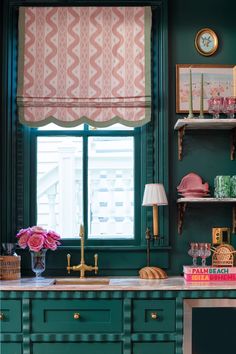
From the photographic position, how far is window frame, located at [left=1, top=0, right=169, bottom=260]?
4.07 metres

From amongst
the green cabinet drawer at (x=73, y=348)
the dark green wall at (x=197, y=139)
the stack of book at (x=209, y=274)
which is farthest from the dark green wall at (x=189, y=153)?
the green cabinet drawer at (x=73, y=348)

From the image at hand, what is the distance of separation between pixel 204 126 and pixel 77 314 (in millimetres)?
1565

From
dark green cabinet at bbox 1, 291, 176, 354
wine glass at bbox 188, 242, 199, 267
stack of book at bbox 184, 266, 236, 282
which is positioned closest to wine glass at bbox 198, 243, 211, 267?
wine glass at bbox 188, 242, 199, 267

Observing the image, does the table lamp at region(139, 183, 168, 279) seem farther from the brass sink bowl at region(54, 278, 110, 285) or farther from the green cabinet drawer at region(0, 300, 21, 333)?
the green cabinet drawer at region(0, 300, 21, 333)

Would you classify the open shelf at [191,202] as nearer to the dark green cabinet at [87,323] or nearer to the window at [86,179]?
the window at [86,179]

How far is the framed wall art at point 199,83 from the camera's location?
4.11m

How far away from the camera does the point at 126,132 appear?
4.16 metres

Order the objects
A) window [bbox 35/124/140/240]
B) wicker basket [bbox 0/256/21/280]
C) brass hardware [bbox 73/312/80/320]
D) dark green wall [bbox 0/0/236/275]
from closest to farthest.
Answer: brass hardware [bbox 73/312/80/320] < wicker basket [bbox 0/256/21/280] < dark green wall [bbox 0/0/236/275] < window [bbox 35/124/140/240]

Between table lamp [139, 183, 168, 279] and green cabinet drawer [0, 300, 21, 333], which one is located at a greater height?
table lamp [139, 183, 168, 279]

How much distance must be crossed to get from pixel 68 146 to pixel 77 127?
0.15m

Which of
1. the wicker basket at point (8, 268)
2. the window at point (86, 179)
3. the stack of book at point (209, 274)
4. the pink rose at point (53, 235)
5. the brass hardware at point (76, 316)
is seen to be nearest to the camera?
the brass hardware at point (76, 316)

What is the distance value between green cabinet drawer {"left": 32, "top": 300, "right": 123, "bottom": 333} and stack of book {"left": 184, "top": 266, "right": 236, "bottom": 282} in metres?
0.52

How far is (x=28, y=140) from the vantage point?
412 cm

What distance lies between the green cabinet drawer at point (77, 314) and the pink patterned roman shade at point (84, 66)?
1.29 m
